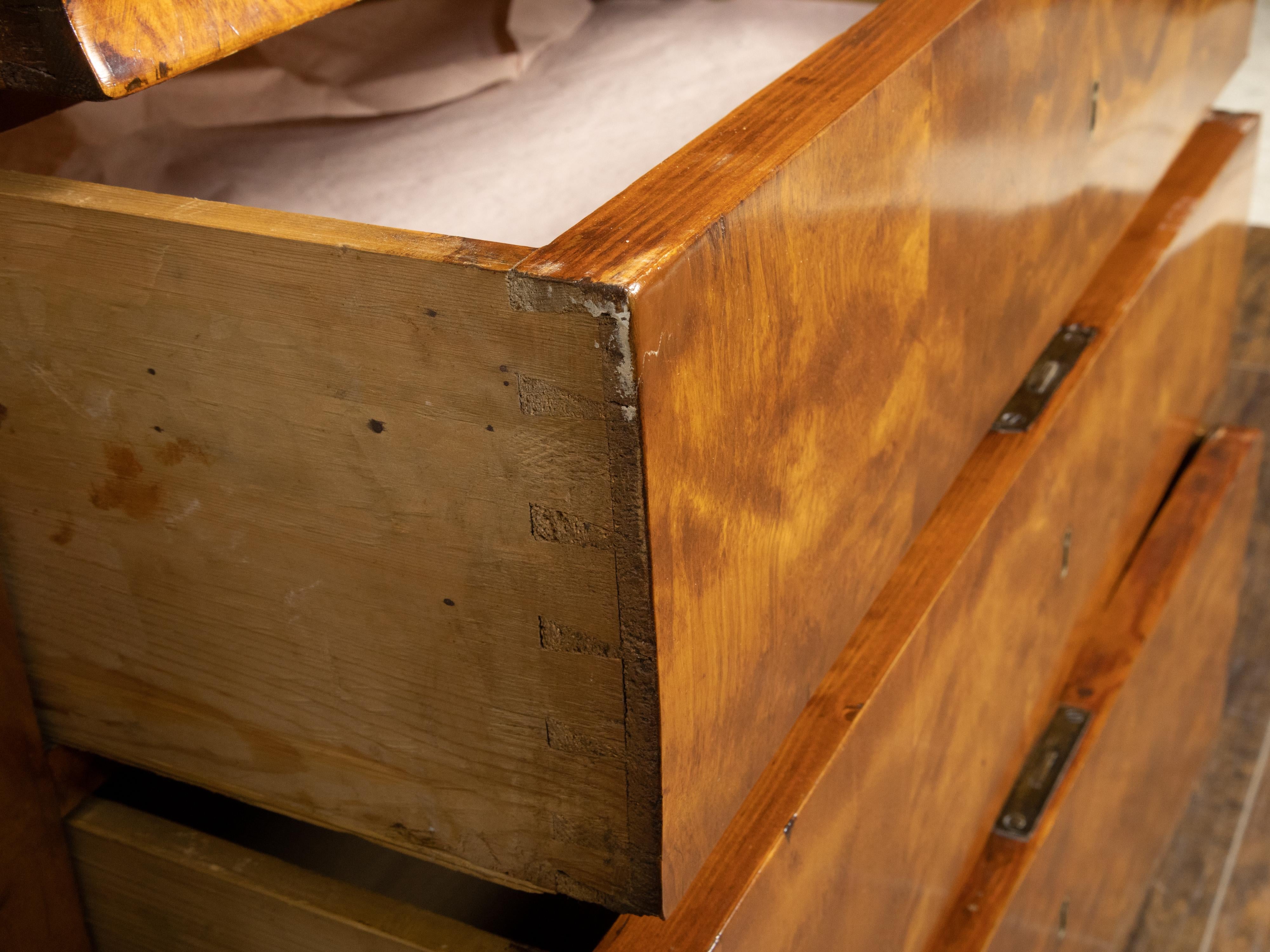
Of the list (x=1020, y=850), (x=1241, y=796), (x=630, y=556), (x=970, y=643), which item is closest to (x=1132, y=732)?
(x=1020, y=850)

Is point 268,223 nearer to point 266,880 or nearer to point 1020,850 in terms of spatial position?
point 266,880

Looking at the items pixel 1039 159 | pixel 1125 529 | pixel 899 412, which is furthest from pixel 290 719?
pixel 1125 529

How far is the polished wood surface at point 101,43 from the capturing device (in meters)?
0.37

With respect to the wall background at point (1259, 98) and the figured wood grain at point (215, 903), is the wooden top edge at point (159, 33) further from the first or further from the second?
the wall background at point (1259, 98)

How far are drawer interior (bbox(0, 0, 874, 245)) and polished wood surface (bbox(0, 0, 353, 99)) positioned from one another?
194mm

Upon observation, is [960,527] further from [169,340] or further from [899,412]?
[169,340]

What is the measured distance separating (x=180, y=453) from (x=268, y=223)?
101mm

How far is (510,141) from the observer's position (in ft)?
2.34

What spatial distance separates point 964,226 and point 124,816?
1.52 feet

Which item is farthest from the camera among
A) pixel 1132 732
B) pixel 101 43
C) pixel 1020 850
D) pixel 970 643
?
pixel 1132 732

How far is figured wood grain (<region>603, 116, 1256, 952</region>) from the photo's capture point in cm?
53

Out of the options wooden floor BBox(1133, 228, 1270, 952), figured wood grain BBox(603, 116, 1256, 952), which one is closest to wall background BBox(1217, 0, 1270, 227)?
wooden floor BBox(1133, 228, 1270, 952)

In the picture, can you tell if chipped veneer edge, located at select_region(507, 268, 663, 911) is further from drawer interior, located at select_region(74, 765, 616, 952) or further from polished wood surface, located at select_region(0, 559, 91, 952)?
polished wood surface, located at select_region(0, 559, 91, 952)

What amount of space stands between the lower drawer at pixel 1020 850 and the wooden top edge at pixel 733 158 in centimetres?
27
